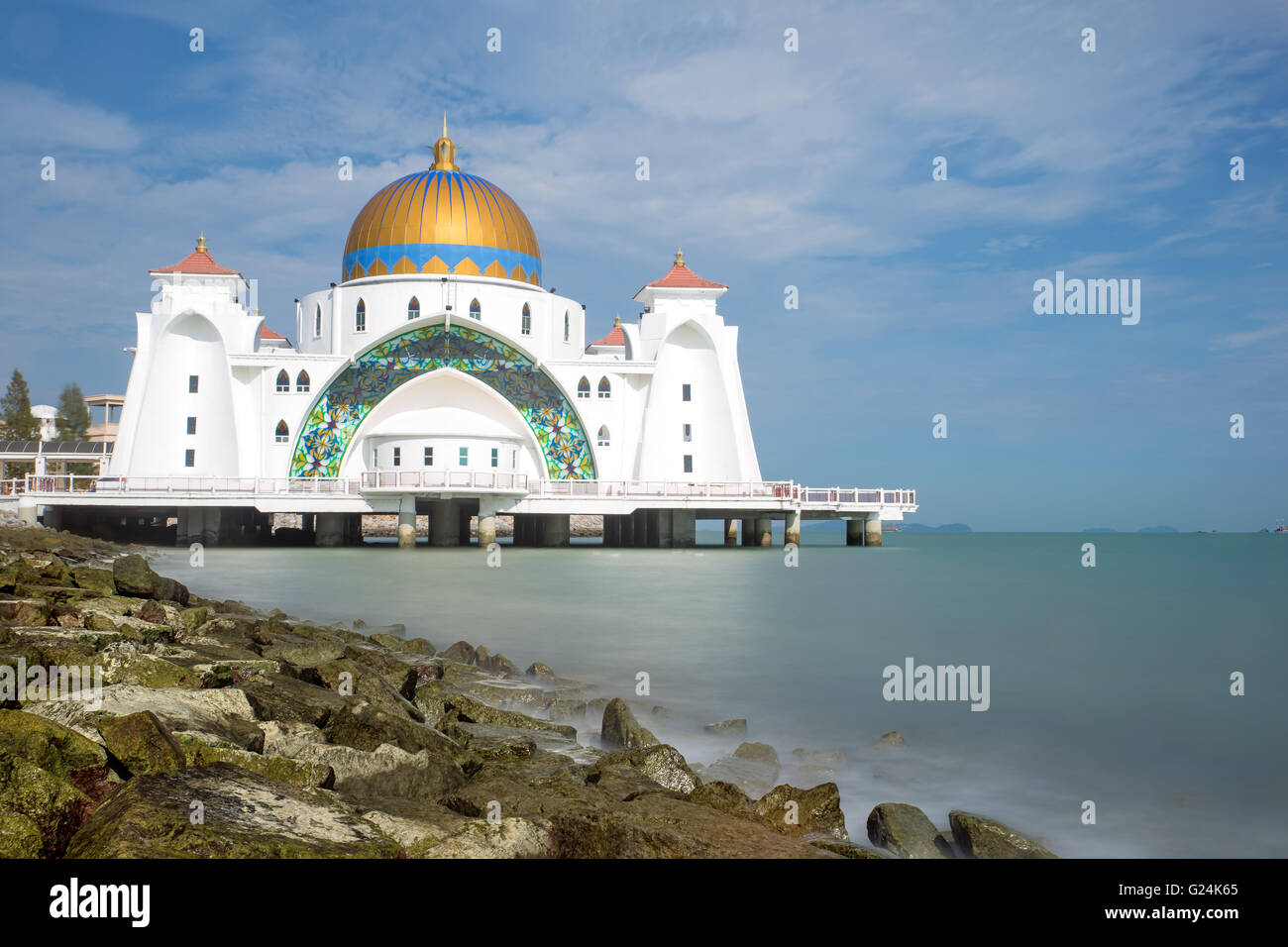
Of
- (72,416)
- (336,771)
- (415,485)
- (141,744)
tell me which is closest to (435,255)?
(415,485)

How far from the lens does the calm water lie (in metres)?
7.60

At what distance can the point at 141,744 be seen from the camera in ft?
16.6

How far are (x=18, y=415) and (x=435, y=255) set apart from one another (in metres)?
37.3

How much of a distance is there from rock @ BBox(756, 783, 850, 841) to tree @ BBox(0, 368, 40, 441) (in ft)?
203

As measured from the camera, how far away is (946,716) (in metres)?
10.0

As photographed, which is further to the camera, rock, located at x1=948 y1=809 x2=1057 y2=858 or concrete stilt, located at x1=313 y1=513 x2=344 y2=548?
concrete stilt, located at x1=313 y1=513 x2=344 y2=548

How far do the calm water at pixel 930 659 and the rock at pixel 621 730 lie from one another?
67cm

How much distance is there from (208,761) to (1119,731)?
25.7 feet

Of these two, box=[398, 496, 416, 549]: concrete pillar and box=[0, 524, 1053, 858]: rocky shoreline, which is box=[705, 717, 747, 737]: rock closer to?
box=[0, 524, 1053, 858]: rocky shoreline

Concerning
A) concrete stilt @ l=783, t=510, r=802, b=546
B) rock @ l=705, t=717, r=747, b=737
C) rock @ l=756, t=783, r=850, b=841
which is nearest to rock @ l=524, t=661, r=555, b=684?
rock @ l=705, t=717, r=747, b=737

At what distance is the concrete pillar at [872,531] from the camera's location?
39200mm

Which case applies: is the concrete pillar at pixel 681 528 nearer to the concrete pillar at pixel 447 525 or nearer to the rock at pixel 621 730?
the concrete pillar at pixel 447 525
